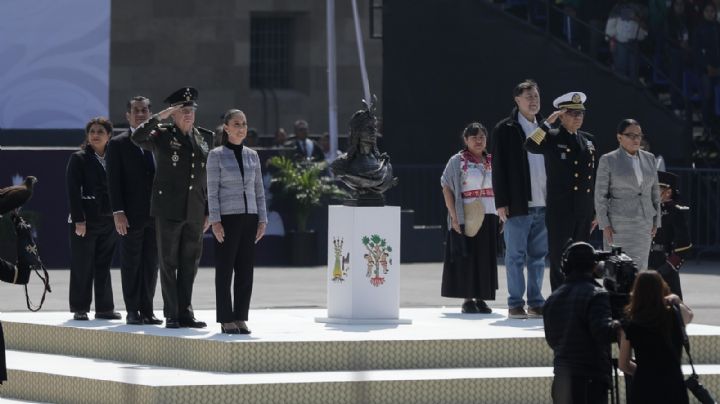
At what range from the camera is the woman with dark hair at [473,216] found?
1717cm

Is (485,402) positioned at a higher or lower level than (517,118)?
lower

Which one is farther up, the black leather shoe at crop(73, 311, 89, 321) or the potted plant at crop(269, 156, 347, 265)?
the potted plant at crop(269, 156, 347, 265)

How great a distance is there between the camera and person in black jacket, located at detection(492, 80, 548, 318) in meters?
16.5

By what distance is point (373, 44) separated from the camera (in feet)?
116

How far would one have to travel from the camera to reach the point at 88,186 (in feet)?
54.8

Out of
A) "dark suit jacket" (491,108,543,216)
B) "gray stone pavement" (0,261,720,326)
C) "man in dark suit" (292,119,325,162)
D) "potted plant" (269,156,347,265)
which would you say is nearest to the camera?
"dark suit jacket" (491,108,543,216)

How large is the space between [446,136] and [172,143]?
42.3 feet

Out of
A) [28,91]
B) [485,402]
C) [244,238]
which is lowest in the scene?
[485,402]

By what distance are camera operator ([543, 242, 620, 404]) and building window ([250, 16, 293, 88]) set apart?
23.7 meters

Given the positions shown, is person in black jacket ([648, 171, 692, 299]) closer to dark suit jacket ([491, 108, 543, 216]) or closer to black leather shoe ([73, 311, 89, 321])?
dark suit jacket ([491, 108, 543, 216])

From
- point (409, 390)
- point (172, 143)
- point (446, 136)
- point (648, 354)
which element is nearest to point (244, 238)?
point (172, 143)

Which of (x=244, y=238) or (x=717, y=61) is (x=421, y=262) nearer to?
(x=717, y=61)

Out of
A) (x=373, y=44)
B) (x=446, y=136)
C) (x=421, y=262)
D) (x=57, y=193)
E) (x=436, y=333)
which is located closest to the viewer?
(x=436, y=333)

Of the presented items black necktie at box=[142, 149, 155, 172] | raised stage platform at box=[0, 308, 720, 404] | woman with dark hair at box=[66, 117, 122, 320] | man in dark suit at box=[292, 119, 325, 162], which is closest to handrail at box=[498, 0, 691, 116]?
man in dark suit at box=[292, 119, 325, 162]
